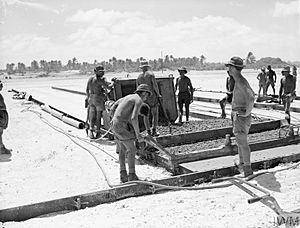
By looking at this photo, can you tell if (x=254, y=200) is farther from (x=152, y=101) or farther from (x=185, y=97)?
(x=185, y=97)

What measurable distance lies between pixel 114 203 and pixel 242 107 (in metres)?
2.47

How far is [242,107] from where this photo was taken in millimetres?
5590

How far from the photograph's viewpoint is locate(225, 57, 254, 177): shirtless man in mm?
5543

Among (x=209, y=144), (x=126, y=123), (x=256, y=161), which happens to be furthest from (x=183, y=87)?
(x=126, y=123)

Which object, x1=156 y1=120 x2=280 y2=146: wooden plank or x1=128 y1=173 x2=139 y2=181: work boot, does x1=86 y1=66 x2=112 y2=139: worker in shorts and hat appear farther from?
x1=128 y1=173 x2=139 y2=181: work boot

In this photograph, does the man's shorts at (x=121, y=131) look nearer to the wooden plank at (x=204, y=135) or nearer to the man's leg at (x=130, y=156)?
the man's leg at (x=130, y=156)

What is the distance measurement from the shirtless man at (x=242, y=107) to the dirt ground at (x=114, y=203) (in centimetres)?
40

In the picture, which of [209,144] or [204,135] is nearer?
[209,144]

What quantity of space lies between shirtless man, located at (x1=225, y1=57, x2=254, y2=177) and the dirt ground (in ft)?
1.30

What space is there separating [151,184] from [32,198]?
186 cm

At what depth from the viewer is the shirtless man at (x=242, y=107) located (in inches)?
218

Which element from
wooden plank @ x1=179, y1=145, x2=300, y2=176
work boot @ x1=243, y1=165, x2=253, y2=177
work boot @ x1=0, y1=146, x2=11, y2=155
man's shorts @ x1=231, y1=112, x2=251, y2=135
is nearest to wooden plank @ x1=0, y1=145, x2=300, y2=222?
wooden plank @ x1=179, y1=145, x2=300, y2=176

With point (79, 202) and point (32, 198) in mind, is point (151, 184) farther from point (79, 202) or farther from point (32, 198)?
point (32, 198)

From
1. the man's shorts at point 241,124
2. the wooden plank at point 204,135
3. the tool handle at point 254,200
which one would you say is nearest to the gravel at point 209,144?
the wooden plank at point 204,135
